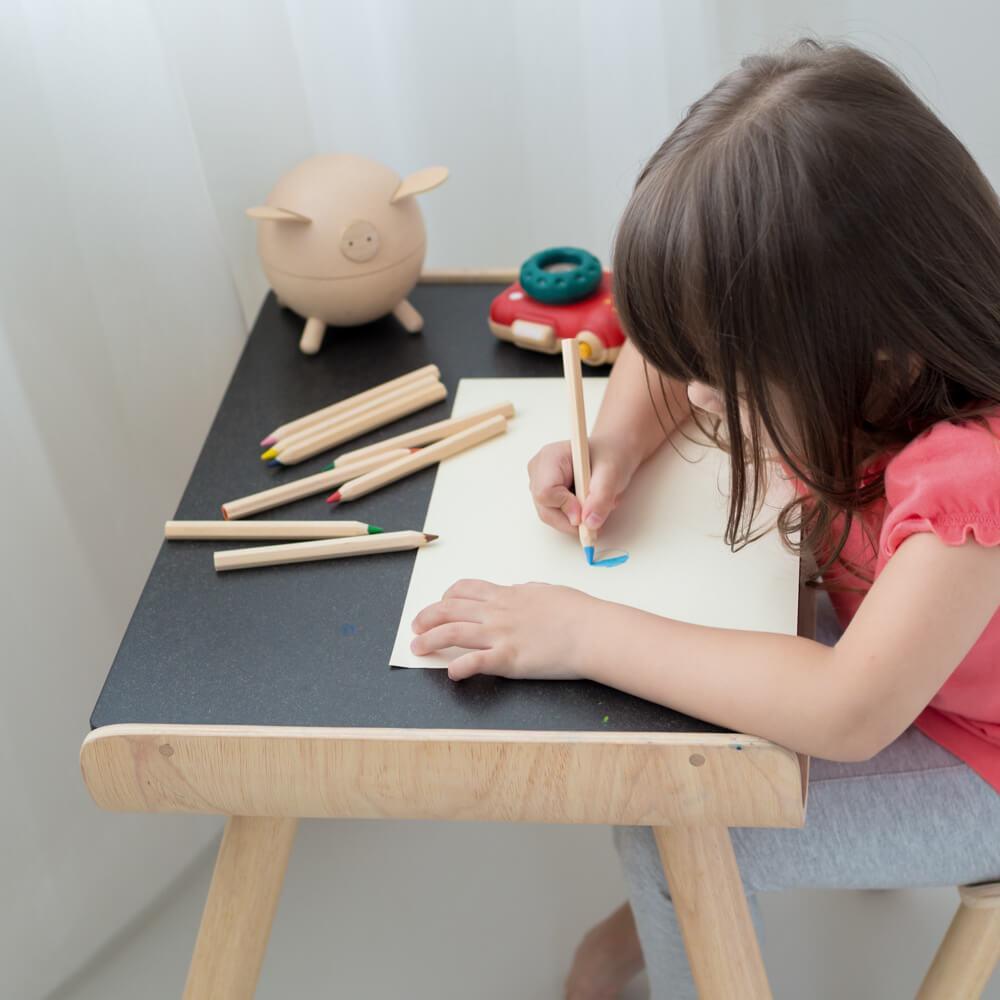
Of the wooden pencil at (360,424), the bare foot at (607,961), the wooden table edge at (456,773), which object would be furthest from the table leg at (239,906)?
the bare foot at (607,961)

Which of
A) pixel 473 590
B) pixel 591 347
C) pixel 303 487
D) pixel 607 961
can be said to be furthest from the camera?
pixel 607 961

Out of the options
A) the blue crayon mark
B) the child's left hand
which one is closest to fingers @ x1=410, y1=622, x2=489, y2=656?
the child's left hand

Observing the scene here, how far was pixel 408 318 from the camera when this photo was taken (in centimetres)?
99

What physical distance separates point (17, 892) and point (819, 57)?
0.94 metres

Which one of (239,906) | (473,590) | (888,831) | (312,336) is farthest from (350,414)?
(888,831)

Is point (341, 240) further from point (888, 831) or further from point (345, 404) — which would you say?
point (888, 831)

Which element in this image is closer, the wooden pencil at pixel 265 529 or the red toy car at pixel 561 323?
the wooden pencil at pixel 265 529

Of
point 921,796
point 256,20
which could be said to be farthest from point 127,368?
point 921,796

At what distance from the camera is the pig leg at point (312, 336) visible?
963mm

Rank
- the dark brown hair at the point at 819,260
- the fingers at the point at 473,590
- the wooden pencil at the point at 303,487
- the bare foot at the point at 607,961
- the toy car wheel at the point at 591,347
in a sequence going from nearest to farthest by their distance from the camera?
the dark brown hair at the point at 819,260 → the fingers at the point at 473,590 → the wooden pencil at the point at 303,487 → the toy car wheel at the point at 591,347 → the bare foot at the point at 607,961

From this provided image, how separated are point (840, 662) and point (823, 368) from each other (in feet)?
0.48

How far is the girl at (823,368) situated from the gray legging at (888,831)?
104 millimetres

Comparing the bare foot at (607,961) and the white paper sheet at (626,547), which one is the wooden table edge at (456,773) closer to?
the white paper sheet at (626,547)

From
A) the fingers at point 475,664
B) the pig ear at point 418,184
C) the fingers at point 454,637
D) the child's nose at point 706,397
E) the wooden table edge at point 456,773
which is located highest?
the pig ear at point 418,184
